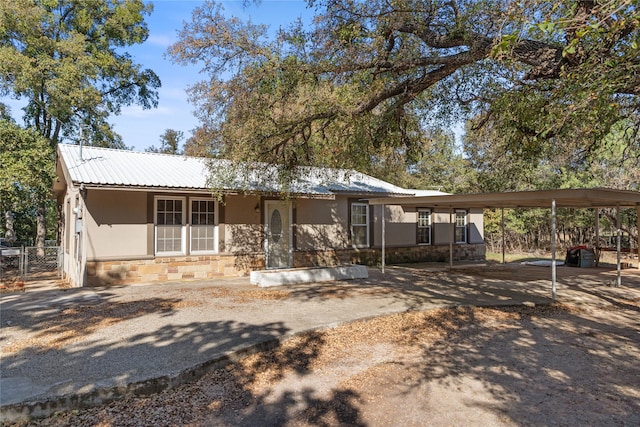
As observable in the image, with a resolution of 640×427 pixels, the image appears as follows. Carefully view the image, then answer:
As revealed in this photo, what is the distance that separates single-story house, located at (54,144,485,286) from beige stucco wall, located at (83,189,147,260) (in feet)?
0.07

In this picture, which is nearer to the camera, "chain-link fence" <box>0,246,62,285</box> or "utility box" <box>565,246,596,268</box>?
"chain-link fence" <box>0,246,62,285</box>

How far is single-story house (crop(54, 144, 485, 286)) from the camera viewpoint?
32.0ft

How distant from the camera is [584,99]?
15.7 feet

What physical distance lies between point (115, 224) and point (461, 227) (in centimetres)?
1317

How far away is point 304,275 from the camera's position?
34.2 ft

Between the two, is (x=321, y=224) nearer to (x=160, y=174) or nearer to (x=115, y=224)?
(x=160, y=174)

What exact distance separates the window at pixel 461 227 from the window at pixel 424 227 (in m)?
1.60

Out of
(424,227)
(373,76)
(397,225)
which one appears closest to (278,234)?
(397,225)

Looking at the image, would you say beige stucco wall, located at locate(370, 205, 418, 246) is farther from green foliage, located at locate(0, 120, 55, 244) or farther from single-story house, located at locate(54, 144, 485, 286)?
green foliage, located at locate(0, 120, 55, 244)

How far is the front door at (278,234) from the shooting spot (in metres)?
12.3

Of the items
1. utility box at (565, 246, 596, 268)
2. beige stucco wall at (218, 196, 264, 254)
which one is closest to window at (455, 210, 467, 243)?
utility box at (565, 246, 596, 268)

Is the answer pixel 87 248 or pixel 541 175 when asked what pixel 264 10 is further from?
pixel 541 175

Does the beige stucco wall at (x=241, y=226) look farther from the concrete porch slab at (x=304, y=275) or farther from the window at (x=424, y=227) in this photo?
the window at (x=424, y=227)

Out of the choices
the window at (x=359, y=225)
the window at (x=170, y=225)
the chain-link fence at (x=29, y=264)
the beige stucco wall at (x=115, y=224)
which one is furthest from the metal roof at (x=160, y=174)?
the chain-link fence at (x=29, y=264)
